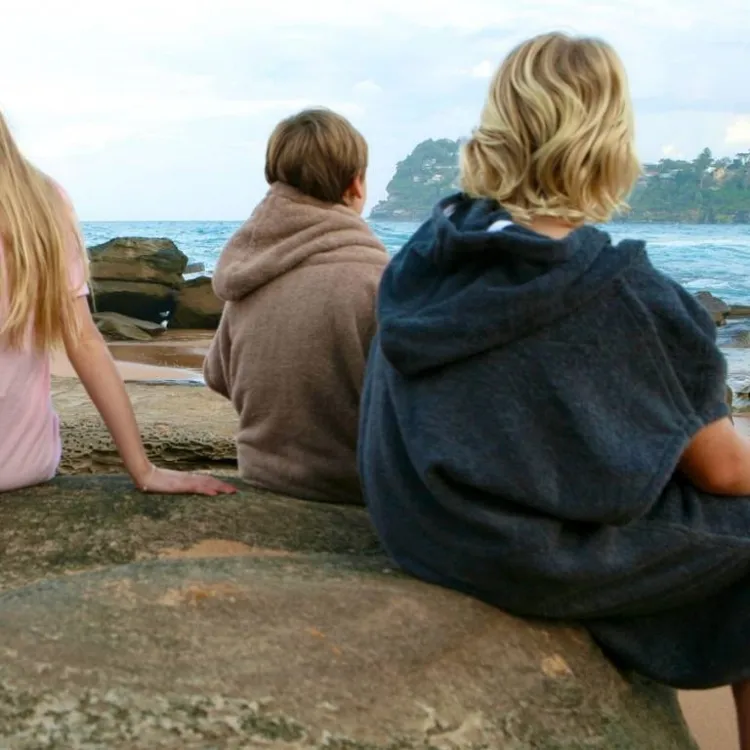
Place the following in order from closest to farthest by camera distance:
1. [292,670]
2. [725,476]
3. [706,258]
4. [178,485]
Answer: [292,670] < [725,476] < [178,485] < [706,258]

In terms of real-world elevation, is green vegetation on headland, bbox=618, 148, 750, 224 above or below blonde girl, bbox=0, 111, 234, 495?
below

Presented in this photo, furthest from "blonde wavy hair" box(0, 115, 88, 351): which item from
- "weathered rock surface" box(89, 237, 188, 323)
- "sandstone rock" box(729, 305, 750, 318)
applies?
"sandstone rock" box(729, 305, 750, 318)

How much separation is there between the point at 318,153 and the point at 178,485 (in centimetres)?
104

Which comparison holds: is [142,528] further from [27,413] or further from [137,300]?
[137,300]

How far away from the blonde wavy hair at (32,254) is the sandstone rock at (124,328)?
14099mm

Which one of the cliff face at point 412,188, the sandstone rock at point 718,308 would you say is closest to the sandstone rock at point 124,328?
the sandstone rock at point 718,308

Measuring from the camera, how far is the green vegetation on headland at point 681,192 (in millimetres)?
69688

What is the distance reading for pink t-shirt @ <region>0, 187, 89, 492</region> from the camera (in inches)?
121

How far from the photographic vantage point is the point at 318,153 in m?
3.34

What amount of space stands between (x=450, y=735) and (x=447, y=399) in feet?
2.17

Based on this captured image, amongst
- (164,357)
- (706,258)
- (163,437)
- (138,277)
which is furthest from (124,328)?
(706,258)

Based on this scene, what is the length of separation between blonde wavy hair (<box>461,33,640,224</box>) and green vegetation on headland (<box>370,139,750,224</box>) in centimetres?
6431

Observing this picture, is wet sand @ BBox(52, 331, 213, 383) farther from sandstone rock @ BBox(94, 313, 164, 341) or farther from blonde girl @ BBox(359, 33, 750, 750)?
blonde girl @ BBox(359, 33, 750, 750)

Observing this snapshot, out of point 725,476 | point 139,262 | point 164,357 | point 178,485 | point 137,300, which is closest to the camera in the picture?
point 725,476
